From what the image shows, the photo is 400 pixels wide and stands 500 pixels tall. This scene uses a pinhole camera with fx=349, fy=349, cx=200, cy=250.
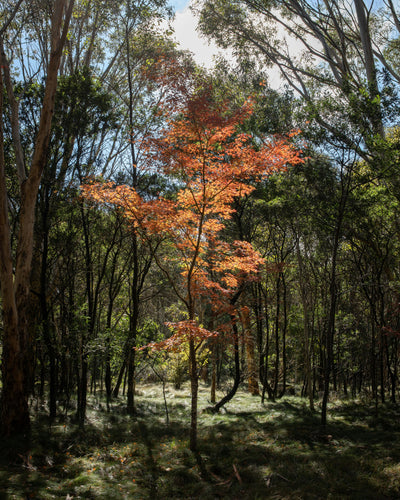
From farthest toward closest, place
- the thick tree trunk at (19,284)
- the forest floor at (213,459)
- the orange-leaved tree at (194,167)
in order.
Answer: the orange-leaved tree at (194,167) → the thick tree trunk at (19,284) → the forest floor at (213,459)

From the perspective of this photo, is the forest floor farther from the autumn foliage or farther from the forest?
the autumn foliage

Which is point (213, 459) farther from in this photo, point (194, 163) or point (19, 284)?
point (194, 163)

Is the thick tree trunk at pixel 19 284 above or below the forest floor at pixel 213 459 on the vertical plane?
above

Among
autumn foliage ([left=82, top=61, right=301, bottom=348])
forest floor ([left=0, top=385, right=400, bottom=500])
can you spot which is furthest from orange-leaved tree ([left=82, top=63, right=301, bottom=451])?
forest floor ([left=0, top=385, right=400, bottom=500])

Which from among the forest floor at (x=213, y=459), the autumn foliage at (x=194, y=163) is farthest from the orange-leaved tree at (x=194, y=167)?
the forest floor at (x=213, y=459)

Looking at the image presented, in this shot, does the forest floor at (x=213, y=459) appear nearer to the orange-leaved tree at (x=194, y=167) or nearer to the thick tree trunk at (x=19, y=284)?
the thick tree trunk at (x=19, y=284)

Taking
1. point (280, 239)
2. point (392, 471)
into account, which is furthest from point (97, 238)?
point (392, 471)

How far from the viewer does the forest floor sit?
4.65 metres

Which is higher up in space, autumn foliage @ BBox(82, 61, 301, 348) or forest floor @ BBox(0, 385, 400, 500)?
autumn foliage @ BBox(82, 61, 301, 348)

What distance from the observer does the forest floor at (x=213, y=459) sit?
4.65 metres

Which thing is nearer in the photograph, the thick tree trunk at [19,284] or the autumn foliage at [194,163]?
the thick tree trunk at [19,284]

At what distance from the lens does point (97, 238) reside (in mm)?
11070

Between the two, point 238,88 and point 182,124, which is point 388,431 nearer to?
point 182,124

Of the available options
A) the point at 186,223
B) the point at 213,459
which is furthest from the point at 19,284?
the point at 213,459
